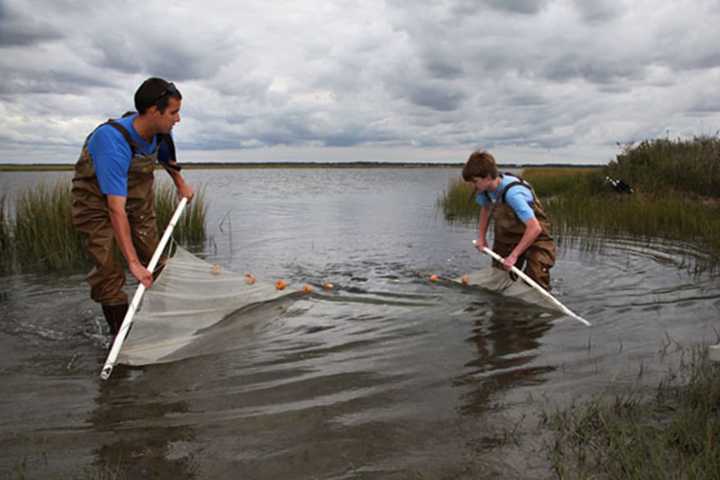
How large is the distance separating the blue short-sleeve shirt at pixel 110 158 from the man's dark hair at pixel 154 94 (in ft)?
0.94

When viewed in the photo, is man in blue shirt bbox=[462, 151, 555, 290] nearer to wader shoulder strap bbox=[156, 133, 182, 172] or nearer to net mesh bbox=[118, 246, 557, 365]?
net mesh bbox=[118, 246, 557, 365]

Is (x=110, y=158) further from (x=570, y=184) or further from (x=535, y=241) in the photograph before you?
(x=570, y=184)

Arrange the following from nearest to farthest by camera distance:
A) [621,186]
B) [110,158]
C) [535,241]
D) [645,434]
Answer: [645,434]
[110,158]
[535,241]
[621,186]

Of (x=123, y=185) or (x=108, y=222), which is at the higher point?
(x=123, y=185)

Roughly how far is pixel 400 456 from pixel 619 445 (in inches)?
45.3

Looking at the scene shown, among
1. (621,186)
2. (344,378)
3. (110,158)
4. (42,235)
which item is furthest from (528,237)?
(621,186)

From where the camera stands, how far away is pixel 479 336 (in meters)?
5.31

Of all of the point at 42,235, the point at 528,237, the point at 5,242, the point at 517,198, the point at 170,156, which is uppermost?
the point at 170,156

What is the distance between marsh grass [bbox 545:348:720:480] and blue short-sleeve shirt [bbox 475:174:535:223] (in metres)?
2.17

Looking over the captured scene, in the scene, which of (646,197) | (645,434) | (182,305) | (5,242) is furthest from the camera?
(646,197)

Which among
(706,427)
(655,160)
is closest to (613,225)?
(655,160)

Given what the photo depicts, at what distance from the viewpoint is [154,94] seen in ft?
13.3

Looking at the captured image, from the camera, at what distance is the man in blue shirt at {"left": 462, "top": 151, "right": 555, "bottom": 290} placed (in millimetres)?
5617

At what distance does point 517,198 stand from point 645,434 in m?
3.05
